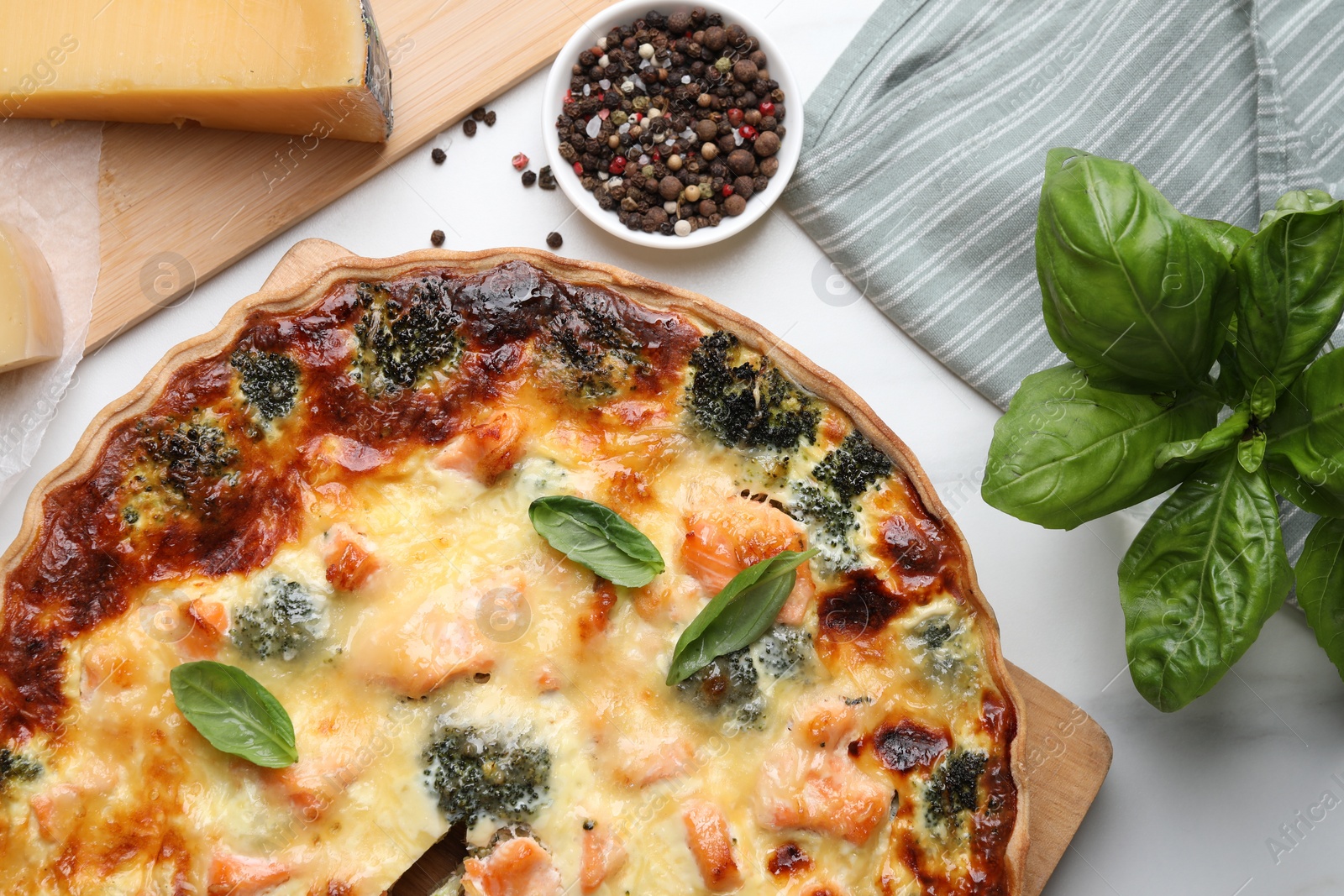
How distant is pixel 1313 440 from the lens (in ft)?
7.07

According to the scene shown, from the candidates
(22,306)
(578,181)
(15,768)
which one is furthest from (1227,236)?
(22,306)

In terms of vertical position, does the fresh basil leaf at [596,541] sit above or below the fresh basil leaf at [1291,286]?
below

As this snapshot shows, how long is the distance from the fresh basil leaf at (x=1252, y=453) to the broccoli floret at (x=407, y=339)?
182 cm

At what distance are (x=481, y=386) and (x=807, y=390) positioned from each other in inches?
31.6

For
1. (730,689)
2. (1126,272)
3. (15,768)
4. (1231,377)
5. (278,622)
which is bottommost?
(15,768)

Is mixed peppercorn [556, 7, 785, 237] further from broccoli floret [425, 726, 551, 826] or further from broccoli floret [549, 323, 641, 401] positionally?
broccoli floret [425, 726, 551, 826]

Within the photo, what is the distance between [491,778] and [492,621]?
13.9 inches

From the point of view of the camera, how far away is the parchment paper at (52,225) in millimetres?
2945

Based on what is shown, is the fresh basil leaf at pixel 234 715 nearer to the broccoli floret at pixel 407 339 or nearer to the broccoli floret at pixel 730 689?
the broccoli floret at pixel 407 339

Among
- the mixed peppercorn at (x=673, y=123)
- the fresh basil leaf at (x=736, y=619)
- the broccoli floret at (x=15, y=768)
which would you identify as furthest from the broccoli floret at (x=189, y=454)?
the mixed peppercorn at (x=673, y=123)

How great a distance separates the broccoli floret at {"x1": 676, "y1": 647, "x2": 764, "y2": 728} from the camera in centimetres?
231

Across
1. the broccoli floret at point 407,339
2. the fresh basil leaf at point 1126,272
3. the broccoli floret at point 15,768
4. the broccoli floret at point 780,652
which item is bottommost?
the broccoli floret at point 15,768

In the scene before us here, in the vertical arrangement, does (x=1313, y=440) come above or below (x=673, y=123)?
above

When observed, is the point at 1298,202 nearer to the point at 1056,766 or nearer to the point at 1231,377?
the point at 1231,377
